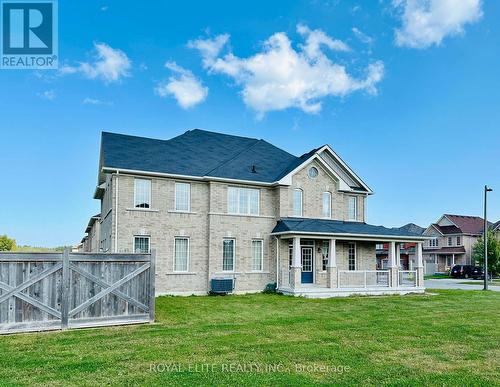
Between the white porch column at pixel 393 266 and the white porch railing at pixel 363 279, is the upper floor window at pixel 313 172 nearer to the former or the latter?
the white porch railing at pixel 363 279

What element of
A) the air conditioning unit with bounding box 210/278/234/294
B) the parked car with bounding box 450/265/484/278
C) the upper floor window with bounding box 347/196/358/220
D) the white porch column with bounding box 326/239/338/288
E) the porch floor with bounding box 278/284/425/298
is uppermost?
the upper floor window with bounding box 347/196/358/220

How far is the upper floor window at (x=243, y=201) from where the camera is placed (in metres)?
21.2

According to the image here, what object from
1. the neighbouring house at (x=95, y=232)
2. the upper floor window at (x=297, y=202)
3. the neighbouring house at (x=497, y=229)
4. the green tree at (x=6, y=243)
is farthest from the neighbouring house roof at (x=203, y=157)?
the neighbouring house at (x=497, y=229)

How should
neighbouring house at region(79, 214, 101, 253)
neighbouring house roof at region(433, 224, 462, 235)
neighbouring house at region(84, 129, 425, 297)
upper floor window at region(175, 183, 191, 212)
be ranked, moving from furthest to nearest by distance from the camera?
neighbouring house roof at region(433, 224, 462, 235)
neighbouring house at region(79, 214, 101, 253)
upper floor window at region(175, 183, 191, 212)
neighbouring house at region(84, 129, 425, 297)

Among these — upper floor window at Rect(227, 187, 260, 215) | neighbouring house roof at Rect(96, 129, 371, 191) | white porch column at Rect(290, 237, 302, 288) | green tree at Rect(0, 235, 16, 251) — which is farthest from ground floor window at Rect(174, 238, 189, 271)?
green tree at Rect(0, 235, 16, 251)

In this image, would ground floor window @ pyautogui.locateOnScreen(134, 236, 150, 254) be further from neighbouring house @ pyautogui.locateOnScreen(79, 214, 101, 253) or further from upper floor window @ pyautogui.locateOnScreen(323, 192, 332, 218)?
upper floor window @ pyautogui.locateOnScreen(323, 192, 332, 218)

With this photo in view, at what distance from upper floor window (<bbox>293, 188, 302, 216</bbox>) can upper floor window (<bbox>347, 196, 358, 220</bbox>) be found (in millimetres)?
3778

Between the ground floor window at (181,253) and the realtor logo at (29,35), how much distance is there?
9.58m

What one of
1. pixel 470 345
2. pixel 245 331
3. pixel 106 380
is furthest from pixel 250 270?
A: pixel 106 380

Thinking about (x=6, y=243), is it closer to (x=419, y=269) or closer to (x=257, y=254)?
(x=257, y=254)

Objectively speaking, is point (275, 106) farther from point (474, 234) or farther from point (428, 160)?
point (474, 234)

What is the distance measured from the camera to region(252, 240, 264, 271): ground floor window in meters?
21.4

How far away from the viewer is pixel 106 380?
20.7ft

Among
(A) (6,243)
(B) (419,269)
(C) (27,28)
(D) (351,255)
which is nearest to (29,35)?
(C) (27,28)
